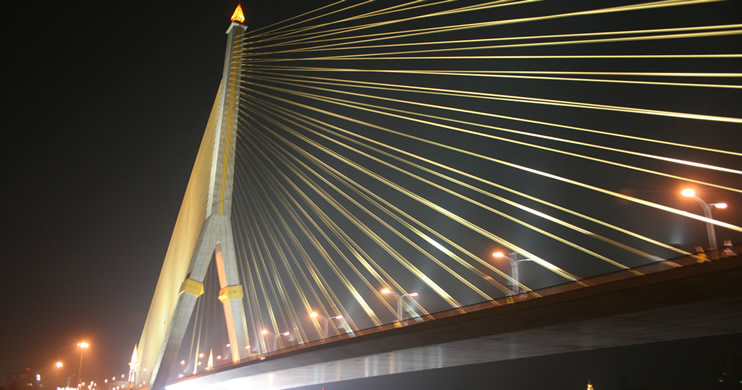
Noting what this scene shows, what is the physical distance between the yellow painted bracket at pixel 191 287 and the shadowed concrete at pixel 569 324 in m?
3.71

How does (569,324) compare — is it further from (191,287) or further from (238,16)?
(238,16)

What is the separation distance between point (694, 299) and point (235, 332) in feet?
43.5

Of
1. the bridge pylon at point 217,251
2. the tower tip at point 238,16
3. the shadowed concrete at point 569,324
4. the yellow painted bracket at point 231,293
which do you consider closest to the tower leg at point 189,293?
the bridge pylon at point 217,251

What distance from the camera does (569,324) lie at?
9.48 meters

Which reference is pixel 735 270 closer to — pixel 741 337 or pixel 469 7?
pixel 469 7

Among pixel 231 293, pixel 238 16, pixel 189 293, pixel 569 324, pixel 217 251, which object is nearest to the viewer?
pixel 569 324

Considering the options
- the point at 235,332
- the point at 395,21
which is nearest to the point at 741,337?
the point at 235,332

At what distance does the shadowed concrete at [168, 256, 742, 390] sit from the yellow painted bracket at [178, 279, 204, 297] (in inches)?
146

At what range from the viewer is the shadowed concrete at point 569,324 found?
7.58 m

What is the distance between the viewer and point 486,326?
1027 centimetres

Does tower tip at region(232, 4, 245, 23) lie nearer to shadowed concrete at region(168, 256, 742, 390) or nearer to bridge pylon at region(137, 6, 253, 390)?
bridge pylon at region(137, 6, 253, 390)

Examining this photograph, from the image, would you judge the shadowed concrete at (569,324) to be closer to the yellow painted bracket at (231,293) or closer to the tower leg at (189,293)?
the yellow painted bracket at (231,293)

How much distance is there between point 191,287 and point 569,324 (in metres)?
11.1

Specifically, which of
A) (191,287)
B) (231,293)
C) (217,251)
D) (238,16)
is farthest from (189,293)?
(238,16)
